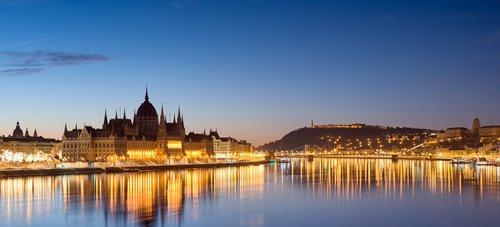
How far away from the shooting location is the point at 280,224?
104ft

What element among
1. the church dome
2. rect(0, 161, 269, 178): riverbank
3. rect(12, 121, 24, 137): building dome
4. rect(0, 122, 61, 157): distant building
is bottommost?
rect(0, 161, 269, 178): riverbank

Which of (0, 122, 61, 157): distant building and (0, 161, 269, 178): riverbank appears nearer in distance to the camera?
(0, 161, 269, 178): riverbank

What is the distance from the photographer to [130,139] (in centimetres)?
10556

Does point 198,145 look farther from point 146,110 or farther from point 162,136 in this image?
point 146,110

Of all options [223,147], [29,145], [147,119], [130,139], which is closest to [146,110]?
[147,119]

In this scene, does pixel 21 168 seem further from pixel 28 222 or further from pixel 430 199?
pixel 430 199

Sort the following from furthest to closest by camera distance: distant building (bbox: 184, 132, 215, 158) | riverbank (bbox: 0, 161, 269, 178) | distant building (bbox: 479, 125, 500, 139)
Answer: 1. distant building (bbox: 479, 125, 500, 139)
2. distant building (bbox: 184, 132, 215, 158)
3. riverbank (bbox: 0, 161, 269, 178)

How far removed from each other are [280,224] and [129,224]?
710 centimetres

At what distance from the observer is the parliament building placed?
325 feet

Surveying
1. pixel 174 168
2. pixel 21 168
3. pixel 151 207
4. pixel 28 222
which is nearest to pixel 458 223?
pixel 151 207

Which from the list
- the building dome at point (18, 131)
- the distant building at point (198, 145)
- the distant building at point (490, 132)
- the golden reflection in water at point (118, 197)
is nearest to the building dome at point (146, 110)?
the distant building at point (198, 145)

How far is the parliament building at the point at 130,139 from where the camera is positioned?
99188 millimetres

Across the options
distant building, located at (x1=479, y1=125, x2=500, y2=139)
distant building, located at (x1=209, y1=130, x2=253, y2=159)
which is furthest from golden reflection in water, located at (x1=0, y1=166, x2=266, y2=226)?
distant building, located at (x1=479, y1=125, x2=500, y2=139)

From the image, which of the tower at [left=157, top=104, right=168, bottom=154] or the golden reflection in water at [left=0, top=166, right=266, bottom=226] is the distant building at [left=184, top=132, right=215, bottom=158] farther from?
the golden reflection in water at [left=0, top=166, right=266, bottom=226]
